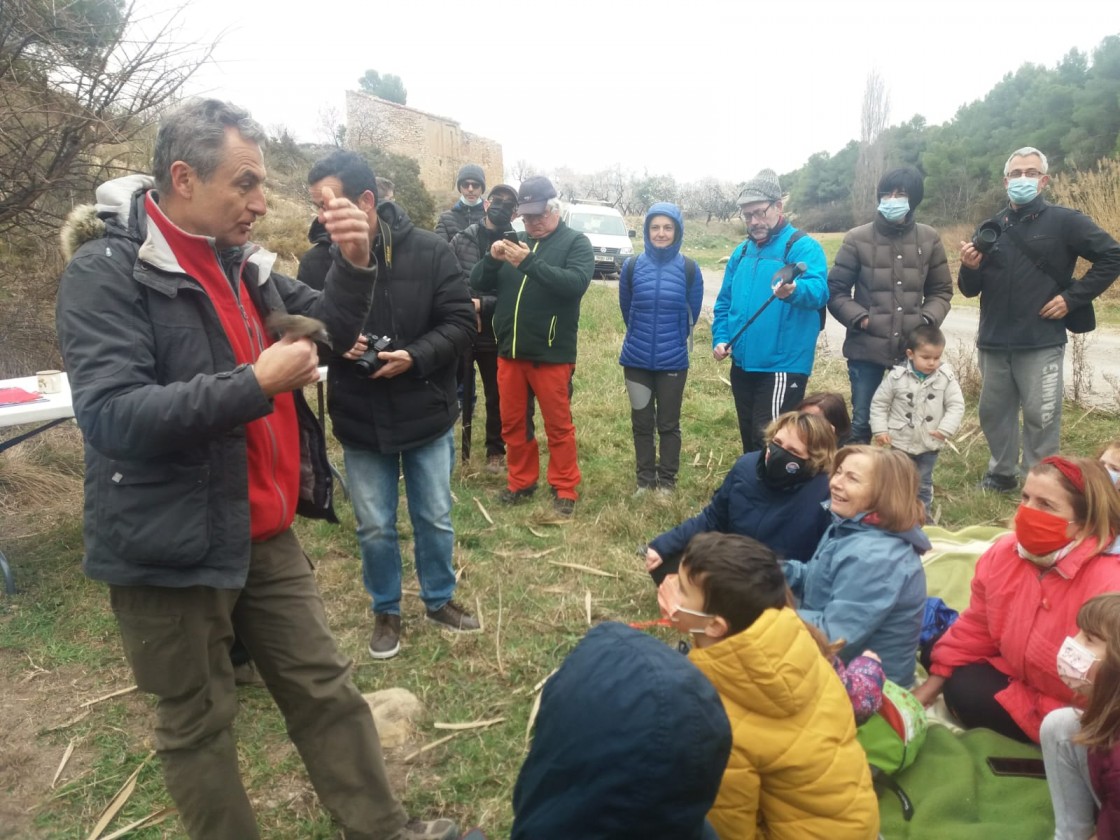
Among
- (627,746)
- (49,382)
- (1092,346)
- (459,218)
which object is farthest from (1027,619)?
(1092,346)

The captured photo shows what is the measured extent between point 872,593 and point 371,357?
236cm

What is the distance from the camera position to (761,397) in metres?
5.40

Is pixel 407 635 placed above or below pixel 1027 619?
below

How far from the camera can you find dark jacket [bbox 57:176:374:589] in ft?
6.11

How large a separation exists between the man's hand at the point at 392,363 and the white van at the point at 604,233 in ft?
62.3

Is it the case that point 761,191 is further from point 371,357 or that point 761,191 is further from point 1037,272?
point 371,357

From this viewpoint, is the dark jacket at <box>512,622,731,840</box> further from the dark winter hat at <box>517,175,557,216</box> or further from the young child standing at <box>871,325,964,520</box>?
the dark winter hat at <box>517,175,557,216</box>

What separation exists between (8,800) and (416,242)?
289cm

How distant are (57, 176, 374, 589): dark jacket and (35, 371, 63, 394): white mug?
3.27 m

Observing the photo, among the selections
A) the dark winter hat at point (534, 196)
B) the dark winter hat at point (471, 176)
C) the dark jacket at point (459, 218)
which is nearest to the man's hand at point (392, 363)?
the dark winter hat at point (534, 196)

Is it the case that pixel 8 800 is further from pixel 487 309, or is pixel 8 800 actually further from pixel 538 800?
pixel 487 309

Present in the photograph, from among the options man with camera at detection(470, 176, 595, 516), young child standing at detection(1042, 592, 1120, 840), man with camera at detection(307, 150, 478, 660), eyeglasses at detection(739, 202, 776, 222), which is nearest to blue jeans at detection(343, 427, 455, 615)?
man with camera at detection(307, 150, 478, 660)

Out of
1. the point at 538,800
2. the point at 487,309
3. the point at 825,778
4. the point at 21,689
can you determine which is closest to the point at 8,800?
the point at 21,689

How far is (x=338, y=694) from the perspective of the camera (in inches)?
94.4
